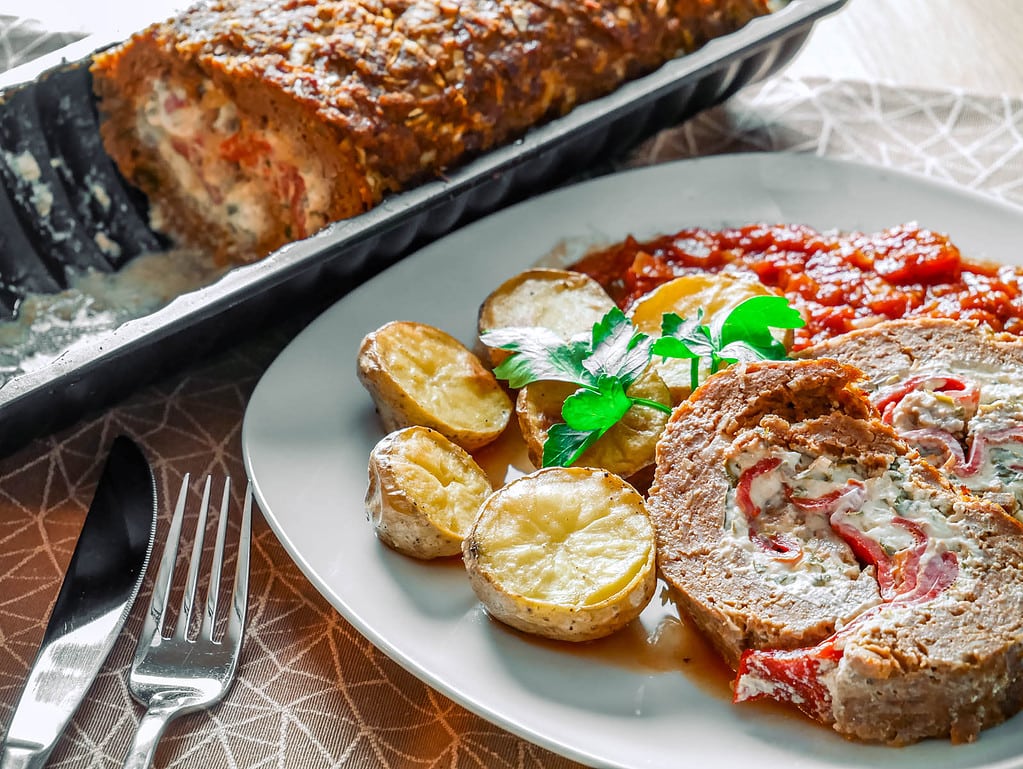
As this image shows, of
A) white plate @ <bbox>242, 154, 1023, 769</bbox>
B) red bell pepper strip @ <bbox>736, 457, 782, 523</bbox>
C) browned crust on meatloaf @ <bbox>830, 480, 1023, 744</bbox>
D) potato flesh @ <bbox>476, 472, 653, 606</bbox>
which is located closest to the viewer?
browned crust on meatloaf @ <bbox>830, 480, 1023, 744</bbox>

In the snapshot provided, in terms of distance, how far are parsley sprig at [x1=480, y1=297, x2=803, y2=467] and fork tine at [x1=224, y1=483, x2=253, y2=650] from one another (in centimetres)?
67

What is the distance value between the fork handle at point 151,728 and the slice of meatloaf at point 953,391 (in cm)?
162

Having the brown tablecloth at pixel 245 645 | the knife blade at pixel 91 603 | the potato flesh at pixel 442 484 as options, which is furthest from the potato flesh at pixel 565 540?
the knife blade at pixel 91 603

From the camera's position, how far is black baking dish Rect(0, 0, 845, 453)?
2.70 metres

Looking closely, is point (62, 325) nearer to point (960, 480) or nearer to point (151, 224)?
point (151, 224)

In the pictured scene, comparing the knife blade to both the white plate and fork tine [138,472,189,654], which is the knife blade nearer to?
fork tine [138,472,189,654]

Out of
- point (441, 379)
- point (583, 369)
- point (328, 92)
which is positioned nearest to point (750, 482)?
point (583, 369)

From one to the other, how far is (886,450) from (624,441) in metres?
0.58

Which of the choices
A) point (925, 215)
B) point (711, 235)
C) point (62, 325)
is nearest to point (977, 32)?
point (925, 215)

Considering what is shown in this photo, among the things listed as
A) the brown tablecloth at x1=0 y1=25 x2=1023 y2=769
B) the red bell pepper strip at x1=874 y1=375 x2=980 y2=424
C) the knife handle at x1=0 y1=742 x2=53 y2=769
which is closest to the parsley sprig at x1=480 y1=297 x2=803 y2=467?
the red bell pepper strip at x1=874 y1=375 x2=980 y2=424

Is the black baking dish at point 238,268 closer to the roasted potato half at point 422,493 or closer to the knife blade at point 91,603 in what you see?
the knife blade at point 91,603

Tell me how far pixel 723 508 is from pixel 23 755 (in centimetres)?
143

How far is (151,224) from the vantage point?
3654mm

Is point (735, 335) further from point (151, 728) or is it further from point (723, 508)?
point (151, 728)
